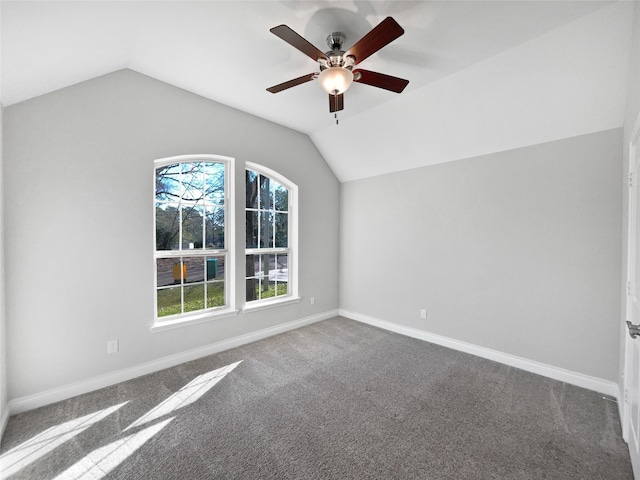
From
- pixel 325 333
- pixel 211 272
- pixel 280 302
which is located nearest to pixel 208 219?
pixel 211 272

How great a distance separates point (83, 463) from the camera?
5.57 feet

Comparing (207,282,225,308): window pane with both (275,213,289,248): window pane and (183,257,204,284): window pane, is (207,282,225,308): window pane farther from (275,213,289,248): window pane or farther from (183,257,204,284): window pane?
(275,213,289,248): window pane

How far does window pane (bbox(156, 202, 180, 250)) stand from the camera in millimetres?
2957

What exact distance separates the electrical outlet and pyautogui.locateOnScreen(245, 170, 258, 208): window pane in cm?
203

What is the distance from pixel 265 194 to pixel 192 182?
100 cm

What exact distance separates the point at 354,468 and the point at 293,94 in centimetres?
331

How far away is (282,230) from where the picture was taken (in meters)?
4.14

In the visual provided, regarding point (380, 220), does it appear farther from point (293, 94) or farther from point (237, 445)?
point (237, 445)

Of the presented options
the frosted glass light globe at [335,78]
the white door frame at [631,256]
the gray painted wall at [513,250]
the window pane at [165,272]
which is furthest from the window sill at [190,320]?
the white door frame at [631,256]

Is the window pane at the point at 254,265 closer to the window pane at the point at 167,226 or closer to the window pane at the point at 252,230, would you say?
the window pane at the point at 252,230

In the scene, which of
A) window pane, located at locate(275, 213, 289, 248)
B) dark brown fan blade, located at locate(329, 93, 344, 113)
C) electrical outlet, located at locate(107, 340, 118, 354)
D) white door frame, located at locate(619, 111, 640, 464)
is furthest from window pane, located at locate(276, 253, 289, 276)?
white door frame, located at locate(619, 111, 640, 464)

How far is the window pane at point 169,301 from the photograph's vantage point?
9.78ft

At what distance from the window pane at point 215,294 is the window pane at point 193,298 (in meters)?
0.08

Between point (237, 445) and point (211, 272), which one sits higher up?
point (211, 272)
